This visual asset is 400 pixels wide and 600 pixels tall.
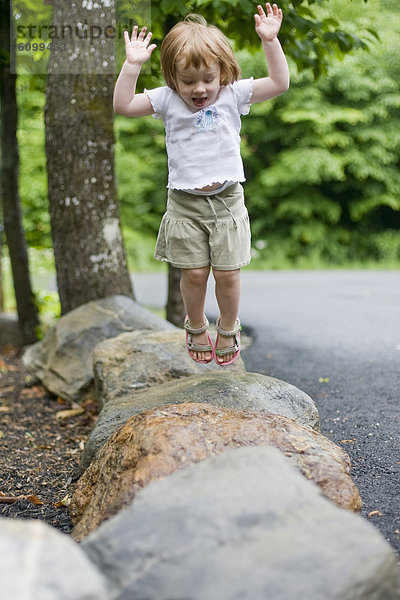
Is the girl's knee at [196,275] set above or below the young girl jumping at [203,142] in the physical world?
below

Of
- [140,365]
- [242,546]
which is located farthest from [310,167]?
[242,546]

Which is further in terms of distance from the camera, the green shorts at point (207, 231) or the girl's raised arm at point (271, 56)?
the green shorts at point (207, 231)

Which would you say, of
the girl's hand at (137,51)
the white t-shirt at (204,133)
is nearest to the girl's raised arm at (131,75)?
the girl's hand at (137,51)

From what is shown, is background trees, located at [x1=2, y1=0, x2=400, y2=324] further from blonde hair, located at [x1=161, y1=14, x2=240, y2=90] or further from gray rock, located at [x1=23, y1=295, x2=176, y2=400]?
blonde hair, located at [x1=161, y1=14, x2=240, y2=90]

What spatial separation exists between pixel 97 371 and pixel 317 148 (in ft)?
42.0

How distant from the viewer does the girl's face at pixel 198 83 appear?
123 inches

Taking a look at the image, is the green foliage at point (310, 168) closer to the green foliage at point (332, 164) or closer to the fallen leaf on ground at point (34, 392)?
the green foliage at point (332, 164)

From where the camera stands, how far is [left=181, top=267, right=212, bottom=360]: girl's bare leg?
11.7 ft

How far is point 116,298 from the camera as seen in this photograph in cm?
552

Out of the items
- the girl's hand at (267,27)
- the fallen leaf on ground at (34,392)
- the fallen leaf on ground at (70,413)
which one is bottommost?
the fallen leaf on ground at (34,392)

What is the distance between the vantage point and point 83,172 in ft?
17.7

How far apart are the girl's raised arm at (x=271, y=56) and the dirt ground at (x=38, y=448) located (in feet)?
7.37

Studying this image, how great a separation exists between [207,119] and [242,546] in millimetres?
2206

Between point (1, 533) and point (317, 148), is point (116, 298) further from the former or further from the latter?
point (317, 148)
